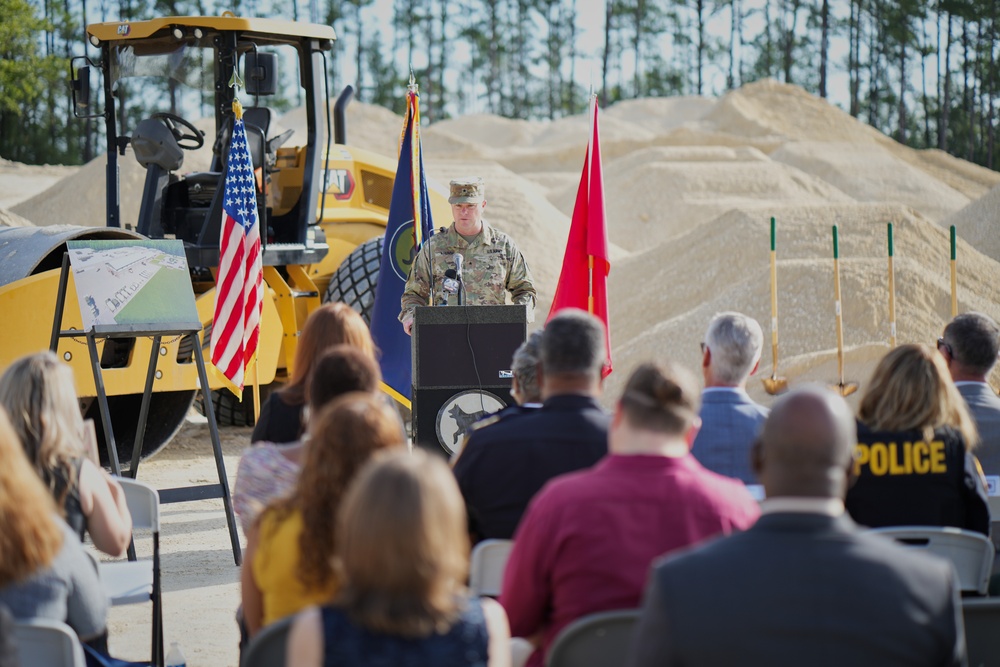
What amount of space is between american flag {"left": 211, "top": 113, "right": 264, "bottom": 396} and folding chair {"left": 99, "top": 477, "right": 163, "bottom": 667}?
3009mm

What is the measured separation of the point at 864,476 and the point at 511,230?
19220 millimetres

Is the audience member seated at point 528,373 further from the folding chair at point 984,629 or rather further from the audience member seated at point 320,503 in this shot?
the folding chair at point 984,629

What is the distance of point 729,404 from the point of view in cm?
447

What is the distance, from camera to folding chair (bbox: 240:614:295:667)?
113 inches

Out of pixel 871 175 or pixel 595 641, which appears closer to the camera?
pixel 595 641

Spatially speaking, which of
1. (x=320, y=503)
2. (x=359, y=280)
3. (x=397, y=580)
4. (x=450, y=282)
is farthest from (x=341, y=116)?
(x=397, y=580)

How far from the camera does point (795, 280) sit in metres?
14.8

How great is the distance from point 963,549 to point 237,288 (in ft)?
16.2

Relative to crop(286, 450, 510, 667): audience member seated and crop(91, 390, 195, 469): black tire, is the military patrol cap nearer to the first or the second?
crop(91, 390, 195, 469): black tire

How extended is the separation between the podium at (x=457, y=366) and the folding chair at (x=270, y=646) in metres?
4.10

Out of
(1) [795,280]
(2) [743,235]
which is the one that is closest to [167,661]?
(1) [795,280]

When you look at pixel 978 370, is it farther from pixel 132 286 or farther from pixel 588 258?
pixel 132 286

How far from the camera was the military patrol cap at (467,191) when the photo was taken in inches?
297

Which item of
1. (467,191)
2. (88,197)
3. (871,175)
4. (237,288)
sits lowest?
(237,288)
